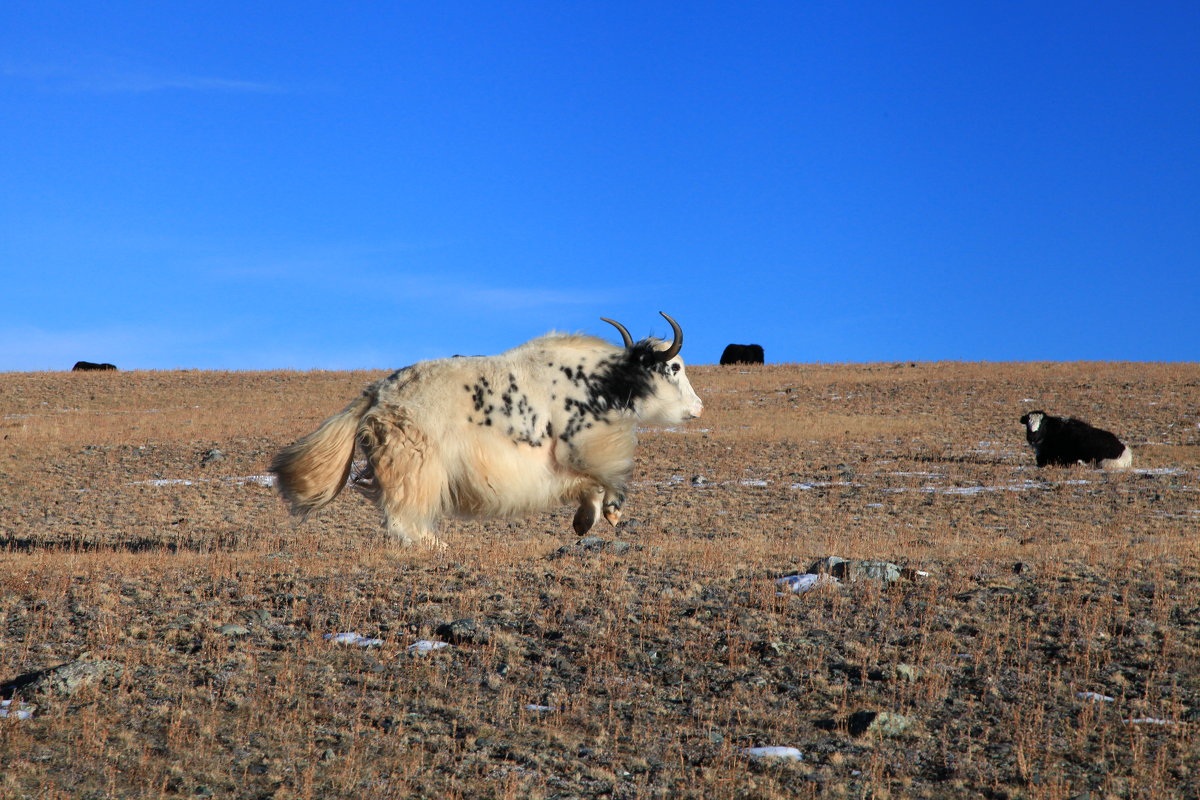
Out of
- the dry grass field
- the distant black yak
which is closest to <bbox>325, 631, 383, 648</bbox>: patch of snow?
the dry grass field

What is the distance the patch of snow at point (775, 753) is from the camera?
4852 mm

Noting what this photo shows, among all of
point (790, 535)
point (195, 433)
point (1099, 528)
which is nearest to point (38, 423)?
point (195, 433)

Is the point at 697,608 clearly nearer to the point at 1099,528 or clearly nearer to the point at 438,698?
the point at 438,698

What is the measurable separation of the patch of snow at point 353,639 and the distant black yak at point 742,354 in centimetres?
4434

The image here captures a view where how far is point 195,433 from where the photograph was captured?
80.8 feet

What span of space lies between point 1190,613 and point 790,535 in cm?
607

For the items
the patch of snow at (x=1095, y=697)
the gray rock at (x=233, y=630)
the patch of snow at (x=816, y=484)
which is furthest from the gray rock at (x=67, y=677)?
the patch of snow at (x=816, y=484)

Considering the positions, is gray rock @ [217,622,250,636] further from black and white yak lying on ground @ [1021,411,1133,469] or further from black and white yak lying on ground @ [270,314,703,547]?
black and white yak lying on ground @ [1021,411,1133,469]

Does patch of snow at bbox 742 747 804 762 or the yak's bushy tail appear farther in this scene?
the yak's bushy tail

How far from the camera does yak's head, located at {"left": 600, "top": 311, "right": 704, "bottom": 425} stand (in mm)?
9867

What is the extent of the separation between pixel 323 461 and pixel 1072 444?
14482 mm

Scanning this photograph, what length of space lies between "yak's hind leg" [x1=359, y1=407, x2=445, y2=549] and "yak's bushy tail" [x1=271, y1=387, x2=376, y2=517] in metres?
0.31

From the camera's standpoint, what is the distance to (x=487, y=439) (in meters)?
9.02

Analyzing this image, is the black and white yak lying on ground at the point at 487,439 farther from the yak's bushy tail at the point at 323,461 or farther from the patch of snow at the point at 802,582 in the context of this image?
the patch of snow at the point at 802,582
